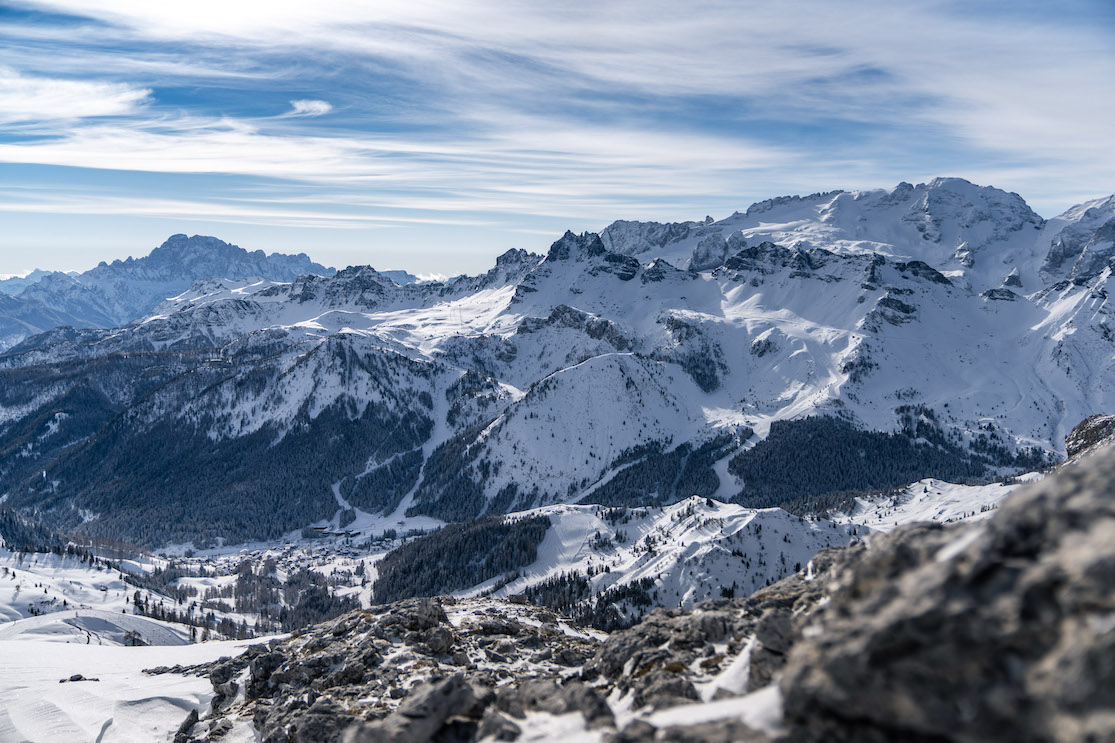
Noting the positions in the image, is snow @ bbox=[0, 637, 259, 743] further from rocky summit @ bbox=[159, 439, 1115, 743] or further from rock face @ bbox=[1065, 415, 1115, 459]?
rock face @ bbox=[1065, 415, 1115, 459]

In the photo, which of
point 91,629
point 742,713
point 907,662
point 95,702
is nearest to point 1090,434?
point 742,713

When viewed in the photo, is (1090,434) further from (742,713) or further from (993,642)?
(993,642)

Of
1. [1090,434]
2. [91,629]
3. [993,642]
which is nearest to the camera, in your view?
[993,642]

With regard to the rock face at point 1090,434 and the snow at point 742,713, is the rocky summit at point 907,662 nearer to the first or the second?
the snow at point 742,713

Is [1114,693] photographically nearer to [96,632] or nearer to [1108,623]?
[1108,623]

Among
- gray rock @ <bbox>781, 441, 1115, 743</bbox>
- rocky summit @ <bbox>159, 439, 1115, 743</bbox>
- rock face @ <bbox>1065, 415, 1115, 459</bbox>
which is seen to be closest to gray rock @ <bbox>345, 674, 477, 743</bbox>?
rocky summit @ <bbox>159, 439, 1115, 743</bbox>

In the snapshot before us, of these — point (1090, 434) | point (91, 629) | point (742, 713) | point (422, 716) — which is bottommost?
point (91, 629)

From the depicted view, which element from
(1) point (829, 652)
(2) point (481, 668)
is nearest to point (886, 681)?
(1) point (829, 652)

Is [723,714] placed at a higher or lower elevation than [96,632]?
higher

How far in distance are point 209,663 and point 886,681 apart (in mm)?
110344

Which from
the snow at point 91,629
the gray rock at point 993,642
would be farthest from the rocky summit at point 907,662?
the snow at point 91,629

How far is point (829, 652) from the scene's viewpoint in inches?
733

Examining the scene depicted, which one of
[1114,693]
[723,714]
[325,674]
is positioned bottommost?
[325,674]

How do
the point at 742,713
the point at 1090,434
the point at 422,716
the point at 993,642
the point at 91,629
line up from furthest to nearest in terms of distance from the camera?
the point at 91,629 < the point at 1090,434 < the point at 422,716 < the point at 742,713 < the point at 993,642
